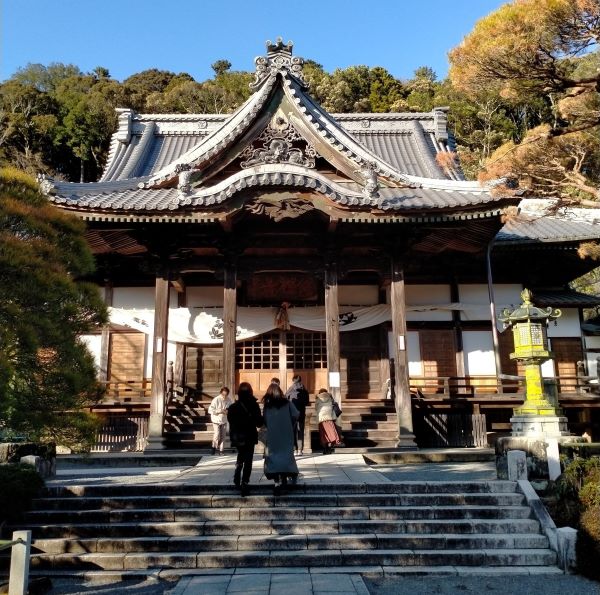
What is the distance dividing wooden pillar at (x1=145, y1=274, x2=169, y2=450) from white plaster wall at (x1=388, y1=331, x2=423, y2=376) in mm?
6517

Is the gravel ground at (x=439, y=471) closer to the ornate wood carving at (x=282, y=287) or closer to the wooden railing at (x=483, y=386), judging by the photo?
the wooden railing at (x=483, y=386)

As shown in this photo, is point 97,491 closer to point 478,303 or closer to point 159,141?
point 478,303

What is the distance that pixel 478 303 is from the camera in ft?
51.9

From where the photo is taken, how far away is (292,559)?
609 cm

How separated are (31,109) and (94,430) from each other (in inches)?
1851

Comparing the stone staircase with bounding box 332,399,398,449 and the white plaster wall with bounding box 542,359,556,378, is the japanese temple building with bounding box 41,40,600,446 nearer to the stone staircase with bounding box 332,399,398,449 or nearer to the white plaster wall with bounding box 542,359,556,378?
the white plaster wall with bounding box 542,359,556,378

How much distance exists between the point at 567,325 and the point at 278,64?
11581 millimetres

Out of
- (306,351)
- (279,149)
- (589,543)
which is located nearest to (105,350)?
(306,351)

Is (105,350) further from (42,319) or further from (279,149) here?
(42,319)

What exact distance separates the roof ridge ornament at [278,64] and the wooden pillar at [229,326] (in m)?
5.56

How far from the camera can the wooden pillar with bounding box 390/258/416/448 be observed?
12156 millimetres

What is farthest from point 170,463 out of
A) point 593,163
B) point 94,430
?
point 593,163

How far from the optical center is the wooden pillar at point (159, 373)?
39.9ft

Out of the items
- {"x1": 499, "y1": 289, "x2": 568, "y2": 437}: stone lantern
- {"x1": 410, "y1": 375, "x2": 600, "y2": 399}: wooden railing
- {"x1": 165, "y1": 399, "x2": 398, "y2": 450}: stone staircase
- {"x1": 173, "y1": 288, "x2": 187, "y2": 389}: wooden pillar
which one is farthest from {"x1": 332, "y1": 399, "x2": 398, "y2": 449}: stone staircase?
{"x1": 173, "y1": 288, "x2": 187, "y2": 389}: wooden pillar
